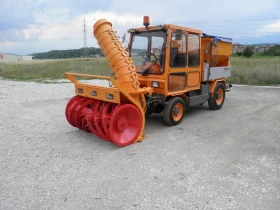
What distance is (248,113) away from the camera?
Answer: 7180mm

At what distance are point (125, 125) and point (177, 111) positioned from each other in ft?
5.38

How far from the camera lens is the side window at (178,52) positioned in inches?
222

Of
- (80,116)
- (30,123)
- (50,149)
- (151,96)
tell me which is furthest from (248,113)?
(30,123)

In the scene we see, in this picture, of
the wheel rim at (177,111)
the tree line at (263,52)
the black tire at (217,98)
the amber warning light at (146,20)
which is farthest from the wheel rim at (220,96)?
the tree line at (263,52)

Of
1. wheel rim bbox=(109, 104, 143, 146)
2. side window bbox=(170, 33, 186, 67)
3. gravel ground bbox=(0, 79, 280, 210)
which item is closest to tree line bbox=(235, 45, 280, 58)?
gravel ground bbox=(0, 79, 280, 210)

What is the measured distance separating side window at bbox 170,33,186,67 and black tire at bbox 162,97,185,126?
78 centimetres

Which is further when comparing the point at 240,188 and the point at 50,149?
the point at 50,149

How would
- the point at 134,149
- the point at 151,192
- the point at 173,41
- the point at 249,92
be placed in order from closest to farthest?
1. the point at 151,192
2. the point at 134,149
3. the point at 173,41
4. the point at 249,92

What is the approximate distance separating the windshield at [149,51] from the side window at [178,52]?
0.67 feet

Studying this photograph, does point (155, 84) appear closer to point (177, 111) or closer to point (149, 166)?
point (177, 111)

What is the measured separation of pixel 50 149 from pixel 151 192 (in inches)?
89.8

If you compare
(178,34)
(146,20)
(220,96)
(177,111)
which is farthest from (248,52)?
(146,20)

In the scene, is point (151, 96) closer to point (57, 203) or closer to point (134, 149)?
point (134, 149)

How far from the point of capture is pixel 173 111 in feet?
19.7
